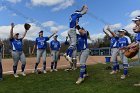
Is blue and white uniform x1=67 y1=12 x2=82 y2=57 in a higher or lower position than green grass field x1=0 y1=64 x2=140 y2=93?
higher

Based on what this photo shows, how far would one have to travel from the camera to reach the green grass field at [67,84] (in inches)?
476

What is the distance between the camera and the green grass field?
1208cm

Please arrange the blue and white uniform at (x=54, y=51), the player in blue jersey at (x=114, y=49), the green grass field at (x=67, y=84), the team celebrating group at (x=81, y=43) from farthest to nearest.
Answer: the blue and white uniform at (x=54, y=51), the player in blue jersey at (x=114, y=49), the team celebrating group at (x=81, y=43), the green grass field at (x=67, y=84)

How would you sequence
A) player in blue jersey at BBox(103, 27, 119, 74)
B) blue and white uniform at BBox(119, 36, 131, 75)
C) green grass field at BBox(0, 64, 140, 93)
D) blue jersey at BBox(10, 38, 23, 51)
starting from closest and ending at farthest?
green grass field at BBox(0, 64, 140, 93)
blue and white uniform at BBox(119, 36, 131, 75)
blue jersey at BBox(10, 38, 23, 51)
player in blue jersey at BBox(103, 27, 119, 74)

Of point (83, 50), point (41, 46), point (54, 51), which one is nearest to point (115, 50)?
point (83, 50)

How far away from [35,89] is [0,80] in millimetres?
3063

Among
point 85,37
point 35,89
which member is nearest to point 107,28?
point 85,37

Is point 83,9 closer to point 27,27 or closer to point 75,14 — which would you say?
point 75,14

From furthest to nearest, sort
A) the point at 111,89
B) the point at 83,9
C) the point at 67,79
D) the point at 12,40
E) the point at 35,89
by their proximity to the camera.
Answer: the point at 12,40 → the point at 67,79 → the point at 83,9 → the point at 35,89 → the point at 111,89

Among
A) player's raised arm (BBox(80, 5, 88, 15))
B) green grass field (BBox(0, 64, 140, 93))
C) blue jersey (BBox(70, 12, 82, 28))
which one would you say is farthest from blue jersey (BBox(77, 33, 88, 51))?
green grass field (BBox(0, 64, 140, 93))

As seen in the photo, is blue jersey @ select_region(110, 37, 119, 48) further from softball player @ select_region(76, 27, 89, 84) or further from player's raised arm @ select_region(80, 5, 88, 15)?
player's raised arm @ select_region(80, 5, 88, 15)

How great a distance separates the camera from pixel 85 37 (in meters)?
14.0

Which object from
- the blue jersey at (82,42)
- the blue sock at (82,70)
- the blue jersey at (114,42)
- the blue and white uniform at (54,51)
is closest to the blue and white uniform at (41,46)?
the blue and white uniform at (54,51)

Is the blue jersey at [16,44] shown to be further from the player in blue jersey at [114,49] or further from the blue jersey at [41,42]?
the player in blue jersey at [114,49]
